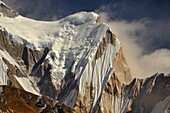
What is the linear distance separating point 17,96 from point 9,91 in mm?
2649

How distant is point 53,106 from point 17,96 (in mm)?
10115

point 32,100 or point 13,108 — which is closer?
point 13,108

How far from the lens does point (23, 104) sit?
425ft

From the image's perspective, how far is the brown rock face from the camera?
12246cm

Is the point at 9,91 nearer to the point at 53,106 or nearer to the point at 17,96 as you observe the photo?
the point at 17,96

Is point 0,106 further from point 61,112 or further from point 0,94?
point 61,112

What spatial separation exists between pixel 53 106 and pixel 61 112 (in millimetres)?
2867

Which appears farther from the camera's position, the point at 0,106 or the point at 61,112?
the point at 61,112

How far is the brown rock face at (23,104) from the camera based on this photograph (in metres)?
122

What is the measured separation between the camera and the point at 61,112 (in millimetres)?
135750

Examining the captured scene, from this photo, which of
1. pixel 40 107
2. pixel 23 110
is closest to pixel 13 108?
pixel 23 110

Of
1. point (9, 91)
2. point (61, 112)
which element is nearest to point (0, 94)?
point (9, 91)

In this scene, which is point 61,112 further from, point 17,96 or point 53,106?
point 17,96

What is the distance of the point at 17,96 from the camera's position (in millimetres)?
136500
